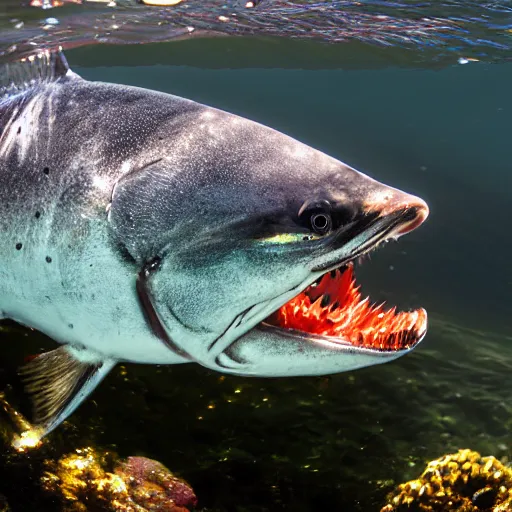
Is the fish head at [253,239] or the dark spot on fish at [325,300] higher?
the fish head at [253,239]

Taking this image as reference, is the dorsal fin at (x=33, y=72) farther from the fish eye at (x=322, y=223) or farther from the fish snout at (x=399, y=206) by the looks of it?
the fish snout at (x=399, y=206)

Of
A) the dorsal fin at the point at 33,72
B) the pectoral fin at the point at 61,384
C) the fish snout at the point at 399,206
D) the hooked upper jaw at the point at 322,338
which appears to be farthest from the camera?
the dorsal fin at the point at 33,72

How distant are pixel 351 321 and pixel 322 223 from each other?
0.69m

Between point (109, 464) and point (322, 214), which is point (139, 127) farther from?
point (109, 464)

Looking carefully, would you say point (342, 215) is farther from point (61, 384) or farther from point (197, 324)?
point (61, 384)

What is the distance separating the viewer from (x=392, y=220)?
2.15 m

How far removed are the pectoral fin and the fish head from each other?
570 mm

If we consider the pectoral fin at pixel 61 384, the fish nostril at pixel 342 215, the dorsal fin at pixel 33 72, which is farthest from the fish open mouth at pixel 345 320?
the dorsal fin at pixel 33 72

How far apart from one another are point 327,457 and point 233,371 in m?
2.64

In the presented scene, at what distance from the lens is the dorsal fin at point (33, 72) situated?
3.11 metres

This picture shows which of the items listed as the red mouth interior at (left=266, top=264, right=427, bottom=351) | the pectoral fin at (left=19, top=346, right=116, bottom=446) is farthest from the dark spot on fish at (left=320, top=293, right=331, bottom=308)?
the pectoral fin at (left=19, top=346, right=116, bottom=446)

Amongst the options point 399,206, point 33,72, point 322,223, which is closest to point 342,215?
point 322,223

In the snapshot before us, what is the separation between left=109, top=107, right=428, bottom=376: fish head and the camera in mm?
2189

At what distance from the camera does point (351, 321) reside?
2654 millimetres
